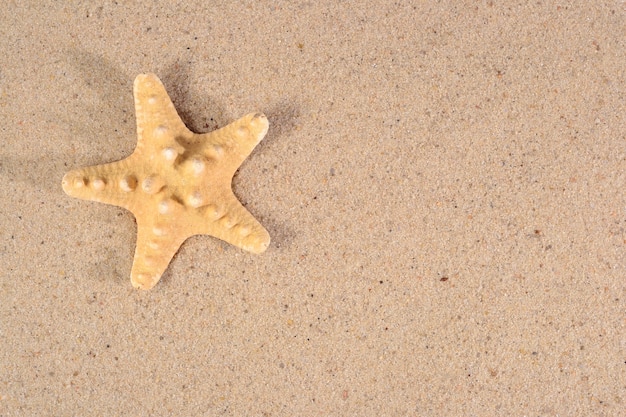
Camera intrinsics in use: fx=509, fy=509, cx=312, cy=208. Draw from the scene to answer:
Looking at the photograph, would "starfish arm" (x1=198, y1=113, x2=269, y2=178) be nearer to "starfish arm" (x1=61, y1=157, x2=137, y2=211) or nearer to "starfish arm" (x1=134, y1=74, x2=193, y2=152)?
"starfish arm" (x1=134, y1=74, x2=193, y2=152)

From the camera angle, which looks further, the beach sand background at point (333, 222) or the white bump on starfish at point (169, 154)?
the beach sand background at point (333, 222)

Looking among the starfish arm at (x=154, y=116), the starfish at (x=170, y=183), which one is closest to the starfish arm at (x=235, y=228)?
the starfish at (x=170, y=183)

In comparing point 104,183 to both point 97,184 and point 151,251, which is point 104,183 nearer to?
point 97,184

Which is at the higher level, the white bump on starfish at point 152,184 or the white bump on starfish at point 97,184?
the white bump on starfish at point 152,184

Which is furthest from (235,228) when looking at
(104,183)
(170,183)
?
(104,183)

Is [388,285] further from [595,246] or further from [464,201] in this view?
[595,246]

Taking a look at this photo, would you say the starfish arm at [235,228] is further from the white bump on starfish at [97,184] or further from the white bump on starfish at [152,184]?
the white bump on starfish at [97,184]

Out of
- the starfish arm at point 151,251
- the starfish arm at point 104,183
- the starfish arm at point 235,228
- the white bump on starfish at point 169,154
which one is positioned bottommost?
the starfish arm at point 151,251

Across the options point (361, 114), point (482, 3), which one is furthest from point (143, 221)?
point (482, 3)
